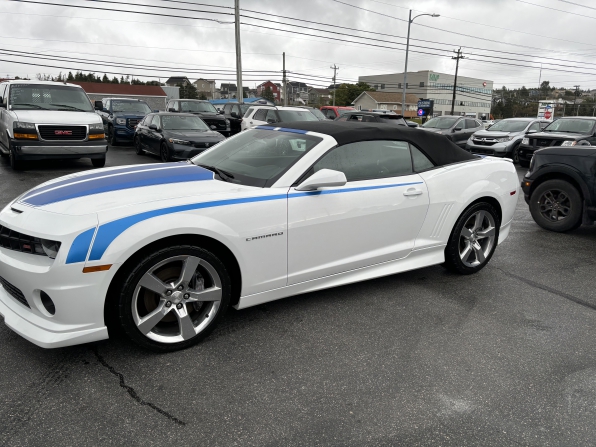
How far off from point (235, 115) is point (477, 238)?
16.3 meters

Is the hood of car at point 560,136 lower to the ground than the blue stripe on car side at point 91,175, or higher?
lower

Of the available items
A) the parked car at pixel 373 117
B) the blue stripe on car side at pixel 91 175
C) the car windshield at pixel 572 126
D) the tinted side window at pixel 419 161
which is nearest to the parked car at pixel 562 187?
the tinted side window at pixel 419 161

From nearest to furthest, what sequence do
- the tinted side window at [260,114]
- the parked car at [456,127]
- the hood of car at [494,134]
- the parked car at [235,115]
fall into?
the hood of car at [494,134]
the tinted side window at [260,114]
the parked car at [456,127]
the parked car at [235,115]

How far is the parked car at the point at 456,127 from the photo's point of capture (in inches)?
717

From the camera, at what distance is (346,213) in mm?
3420

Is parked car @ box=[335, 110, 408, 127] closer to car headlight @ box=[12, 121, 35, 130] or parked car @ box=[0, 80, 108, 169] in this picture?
parked car @ box=[0, 80, 108, 169]

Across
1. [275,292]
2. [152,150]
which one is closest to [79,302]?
[275,292]

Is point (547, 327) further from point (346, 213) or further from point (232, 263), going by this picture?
point (232, 263)

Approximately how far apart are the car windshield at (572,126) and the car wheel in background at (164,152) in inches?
429

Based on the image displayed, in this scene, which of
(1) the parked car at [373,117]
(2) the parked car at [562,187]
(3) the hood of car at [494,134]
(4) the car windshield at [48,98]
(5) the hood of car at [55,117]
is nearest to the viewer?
(2) the parked car at [562,187]

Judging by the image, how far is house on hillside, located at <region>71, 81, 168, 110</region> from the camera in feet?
206

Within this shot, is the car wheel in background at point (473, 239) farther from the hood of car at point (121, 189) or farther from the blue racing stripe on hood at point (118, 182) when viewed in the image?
the blue racing stripe on hood at point (118, 182)

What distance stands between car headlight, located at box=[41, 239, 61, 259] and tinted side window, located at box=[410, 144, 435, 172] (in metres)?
2.89

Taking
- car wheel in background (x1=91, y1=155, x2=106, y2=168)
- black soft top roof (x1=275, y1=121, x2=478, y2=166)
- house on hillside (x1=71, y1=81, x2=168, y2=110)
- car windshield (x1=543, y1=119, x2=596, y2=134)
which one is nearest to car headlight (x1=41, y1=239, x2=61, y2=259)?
black soft top roof (x1=275, y1=121, x2=478, y2=166)
